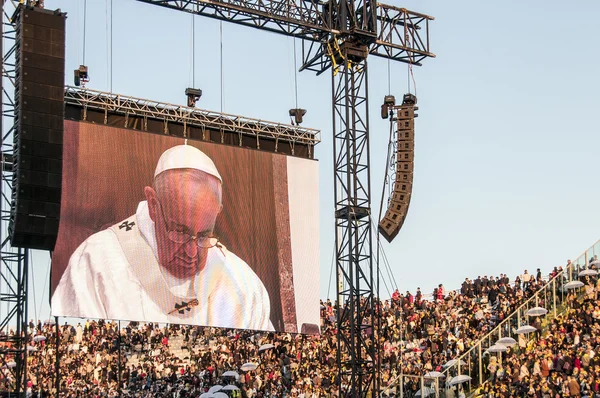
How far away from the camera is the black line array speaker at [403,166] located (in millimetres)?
29219

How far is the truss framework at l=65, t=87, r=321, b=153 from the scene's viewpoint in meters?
29.4

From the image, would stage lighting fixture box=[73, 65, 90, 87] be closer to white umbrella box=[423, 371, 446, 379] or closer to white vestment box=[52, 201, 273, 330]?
white vestment box=[52, 201, 273, 330]

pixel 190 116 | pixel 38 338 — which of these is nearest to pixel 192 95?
pixel 190 116

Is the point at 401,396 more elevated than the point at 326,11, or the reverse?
the point at 326,11

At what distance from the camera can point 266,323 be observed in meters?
31.0

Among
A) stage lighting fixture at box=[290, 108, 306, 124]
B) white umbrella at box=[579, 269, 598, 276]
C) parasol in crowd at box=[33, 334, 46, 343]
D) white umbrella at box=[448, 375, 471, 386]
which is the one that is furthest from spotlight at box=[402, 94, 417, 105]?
parasol in crowd at box=[33, 334, 46, 343]

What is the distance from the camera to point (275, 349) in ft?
115

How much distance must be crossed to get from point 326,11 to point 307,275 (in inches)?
334

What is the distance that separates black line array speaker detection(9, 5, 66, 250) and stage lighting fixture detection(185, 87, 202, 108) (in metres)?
9.83

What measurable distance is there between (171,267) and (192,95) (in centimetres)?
536

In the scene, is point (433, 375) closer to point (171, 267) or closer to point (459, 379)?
point (459, 379)

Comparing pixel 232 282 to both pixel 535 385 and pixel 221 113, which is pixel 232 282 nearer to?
pixel 221 113

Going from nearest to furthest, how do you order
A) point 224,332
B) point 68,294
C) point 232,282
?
1. point 68,294
2. point 232,282
3. point 224,332

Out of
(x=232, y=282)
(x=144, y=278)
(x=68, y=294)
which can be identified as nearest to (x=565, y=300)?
(x=232, y=282)
